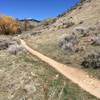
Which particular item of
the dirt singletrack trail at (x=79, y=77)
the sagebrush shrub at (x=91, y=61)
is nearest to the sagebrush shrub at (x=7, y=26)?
the dirt singletrack trail at (x=79, y=77)

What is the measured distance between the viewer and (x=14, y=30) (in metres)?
96.7

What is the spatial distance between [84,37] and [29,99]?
24171 millimetres

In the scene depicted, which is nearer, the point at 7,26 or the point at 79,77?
the point at 79,77

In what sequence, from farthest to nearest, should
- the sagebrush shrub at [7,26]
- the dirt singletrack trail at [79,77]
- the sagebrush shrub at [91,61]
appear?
the sagebrush shrub at [7,26] → the sagebrush shrub at [91,61] → the dirt singletrack trail at [79,77]

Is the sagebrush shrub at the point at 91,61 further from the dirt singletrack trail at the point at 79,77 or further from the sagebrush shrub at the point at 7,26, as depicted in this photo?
the sagebrush shrub at the point at 7,26

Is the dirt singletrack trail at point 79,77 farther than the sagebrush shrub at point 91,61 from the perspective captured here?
→ No

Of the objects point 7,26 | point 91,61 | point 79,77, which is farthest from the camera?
point 7,26

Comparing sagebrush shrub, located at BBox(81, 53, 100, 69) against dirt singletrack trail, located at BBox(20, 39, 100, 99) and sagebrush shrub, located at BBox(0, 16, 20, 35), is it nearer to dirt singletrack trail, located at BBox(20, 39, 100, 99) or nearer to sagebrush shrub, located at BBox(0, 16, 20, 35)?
dirt singletrack trail, located at BBox(20, 39, 100, 99)

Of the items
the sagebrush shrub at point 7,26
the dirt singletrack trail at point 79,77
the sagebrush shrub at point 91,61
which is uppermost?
the sagebrush shrub at point 7,26

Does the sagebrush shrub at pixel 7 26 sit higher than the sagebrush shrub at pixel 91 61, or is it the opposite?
the sagebrush shrub at pixel 7 26

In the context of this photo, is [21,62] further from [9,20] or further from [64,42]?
[9,20]

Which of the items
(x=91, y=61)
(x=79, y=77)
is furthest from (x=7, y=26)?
(x=79, y=77)

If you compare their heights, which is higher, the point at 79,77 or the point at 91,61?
the point at 91,61

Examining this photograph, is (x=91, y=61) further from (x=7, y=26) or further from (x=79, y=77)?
(x=7, y=26)
